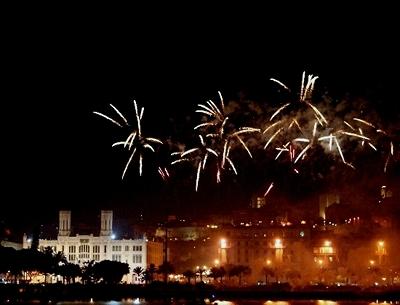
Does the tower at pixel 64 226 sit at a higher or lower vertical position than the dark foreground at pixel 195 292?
higher

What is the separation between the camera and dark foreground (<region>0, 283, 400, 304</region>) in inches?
1784

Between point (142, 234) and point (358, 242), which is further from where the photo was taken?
point (142, 234)

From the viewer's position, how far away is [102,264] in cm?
5684

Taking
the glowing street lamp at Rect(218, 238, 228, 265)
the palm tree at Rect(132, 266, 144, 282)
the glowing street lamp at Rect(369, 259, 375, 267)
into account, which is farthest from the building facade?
the glowing street lamp at Rect(369, 259, 375, 267)

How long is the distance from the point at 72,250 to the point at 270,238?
71.8ft

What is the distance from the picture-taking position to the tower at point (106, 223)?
77.2m

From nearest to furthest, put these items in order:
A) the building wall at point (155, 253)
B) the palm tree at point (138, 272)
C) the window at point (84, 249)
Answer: the palm tree at point (138, 272) < the window at point (84, 249) < the building wall at point (155, 253)

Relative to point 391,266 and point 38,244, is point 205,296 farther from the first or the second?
point 38,244

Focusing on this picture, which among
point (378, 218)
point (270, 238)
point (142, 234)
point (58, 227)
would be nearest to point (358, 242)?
point (378, 218)

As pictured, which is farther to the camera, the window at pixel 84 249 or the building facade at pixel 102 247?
the window at pixel 84 249

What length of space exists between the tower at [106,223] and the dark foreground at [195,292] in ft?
88.5

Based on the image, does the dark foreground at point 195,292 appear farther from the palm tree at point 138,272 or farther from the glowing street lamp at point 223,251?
the glowing street lamp at point 223,251

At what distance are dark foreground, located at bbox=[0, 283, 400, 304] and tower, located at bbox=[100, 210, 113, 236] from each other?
88.5ft

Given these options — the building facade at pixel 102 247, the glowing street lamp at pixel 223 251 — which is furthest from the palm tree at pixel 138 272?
the glowing street lamp at pixel 223 251
